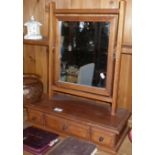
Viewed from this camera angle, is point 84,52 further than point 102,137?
Yes

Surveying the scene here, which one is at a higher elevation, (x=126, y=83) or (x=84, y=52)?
(x=84, y=52)

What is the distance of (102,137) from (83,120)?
0.49 ft

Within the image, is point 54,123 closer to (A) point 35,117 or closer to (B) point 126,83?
(A) point 35,117

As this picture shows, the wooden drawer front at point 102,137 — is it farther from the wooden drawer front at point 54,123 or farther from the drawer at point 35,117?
the drawer at point 35,117

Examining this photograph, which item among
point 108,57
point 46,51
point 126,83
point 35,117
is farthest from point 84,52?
point 35,117

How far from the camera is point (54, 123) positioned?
4.51 feet

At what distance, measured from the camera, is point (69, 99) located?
1.57m

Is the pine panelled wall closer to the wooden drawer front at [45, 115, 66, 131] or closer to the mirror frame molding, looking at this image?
the mirror frame molding

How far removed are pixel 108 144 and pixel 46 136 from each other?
37 centimetres

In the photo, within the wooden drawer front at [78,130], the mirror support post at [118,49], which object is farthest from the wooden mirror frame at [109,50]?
→ the wooden drawer front at [78,130]

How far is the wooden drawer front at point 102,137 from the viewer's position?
1.18m

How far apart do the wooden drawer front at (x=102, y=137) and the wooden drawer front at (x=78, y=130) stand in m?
0.04
